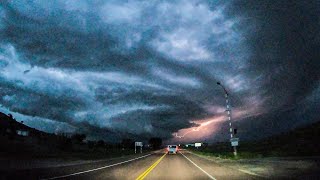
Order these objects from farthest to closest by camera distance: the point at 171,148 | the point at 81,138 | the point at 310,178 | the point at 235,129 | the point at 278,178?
1. the point at 81,138
2. the point at 171,148
3. the point at 235,129
4. the point at 278,178
5. the point at 310,178

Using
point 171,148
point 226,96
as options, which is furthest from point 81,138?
point 226,96

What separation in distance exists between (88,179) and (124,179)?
6.98 feet

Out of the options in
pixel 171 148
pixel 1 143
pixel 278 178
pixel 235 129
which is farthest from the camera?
pixel 171 148

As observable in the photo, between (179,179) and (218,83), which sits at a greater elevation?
(218,83)

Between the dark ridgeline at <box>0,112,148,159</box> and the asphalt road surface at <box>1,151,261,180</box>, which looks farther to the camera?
the dark ridgeline at <box>0,112,148,159</box>

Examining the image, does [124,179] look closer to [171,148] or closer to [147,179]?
[147,179]

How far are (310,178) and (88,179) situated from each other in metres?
12.0

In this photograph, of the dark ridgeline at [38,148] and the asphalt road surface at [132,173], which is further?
the dark ridgeline at [38,148]

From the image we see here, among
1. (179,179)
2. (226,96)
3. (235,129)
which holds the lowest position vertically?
(179,179)

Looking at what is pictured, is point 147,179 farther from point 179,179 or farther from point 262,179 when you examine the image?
point 262,179

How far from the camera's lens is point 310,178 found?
52.0 feet

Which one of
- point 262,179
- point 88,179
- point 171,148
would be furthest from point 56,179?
point 171,148

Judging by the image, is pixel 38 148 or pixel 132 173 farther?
pixel 38 148

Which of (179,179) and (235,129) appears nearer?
(179,179)
